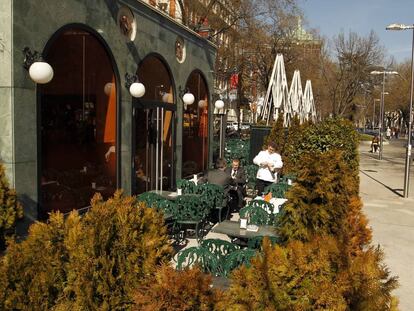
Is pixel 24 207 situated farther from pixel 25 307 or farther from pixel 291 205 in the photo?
pixel 291 205

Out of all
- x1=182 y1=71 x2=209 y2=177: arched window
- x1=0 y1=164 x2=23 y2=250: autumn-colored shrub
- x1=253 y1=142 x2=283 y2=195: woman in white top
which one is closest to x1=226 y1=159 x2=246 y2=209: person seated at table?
x1=253 y1=142 x2=283 y2=195: woman in white top

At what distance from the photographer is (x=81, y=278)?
3.23 m

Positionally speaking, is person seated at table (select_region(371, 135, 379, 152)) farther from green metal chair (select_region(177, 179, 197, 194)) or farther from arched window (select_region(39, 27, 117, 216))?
arched window (select_region(39, 27, 117, 216))

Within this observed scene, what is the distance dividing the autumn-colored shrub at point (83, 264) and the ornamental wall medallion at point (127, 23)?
21.9 feet

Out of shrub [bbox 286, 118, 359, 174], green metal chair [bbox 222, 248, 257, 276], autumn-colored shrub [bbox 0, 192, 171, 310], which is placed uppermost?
shrub [bbox 286, 118, 359, 174]

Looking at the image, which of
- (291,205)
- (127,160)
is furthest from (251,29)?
(291,205)

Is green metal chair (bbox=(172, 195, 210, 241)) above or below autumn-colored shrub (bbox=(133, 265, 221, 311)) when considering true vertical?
below

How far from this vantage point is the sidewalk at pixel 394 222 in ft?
21.6

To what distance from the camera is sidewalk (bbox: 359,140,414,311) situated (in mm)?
6598

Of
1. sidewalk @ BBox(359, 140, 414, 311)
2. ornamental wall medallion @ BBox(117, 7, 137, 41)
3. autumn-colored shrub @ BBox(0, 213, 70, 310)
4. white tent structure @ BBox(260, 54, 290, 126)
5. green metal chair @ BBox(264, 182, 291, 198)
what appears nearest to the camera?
autumn-colored shrub @ BBox(0, 213, 70, 310)

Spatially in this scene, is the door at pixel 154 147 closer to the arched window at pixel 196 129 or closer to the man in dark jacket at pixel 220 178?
the arched window at pixel 196 129

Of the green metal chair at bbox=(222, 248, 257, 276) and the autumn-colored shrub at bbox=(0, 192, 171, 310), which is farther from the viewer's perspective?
the green metal chair at bbox=(222, 248, 257, 276)

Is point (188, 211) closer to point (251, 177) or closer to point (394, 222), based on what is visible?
point (251, 177)

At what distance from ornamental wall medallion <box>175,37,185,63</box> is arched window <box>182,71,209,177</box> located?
3.26 ft
